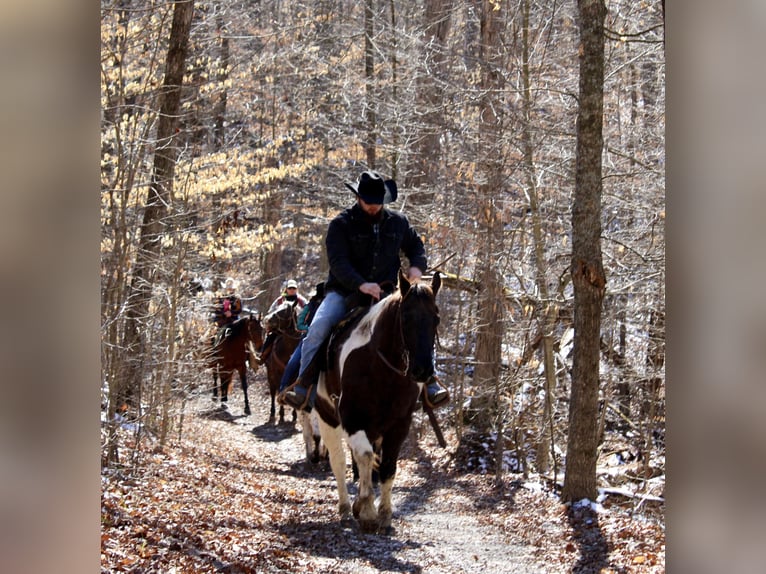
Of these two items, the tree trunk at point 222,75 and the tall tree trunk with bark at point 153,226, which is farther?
the tree trunk at point 222,75

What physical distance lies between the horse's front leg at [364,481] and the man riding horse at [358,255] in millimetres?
997

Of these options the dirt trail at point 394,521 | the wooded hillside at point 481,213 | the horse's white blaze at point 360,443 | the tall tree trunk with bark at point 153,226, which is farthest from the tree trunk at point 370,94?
the horse's white blaze at point 360,443

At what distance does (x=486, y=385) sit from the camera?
1489 centimetres

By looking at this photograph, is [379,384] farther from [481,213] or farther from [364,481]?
[481,213]

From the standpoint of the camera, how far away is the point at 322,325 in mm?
9297

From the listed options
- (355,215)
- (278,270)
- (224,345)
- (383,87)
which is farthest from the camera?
(278,270)

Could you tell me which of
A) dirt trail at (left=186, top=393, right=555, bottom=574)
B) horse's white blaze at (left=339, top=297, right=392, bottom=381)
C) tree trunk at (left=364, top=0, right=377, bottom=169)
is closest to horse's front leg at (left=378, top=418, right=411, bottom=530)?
dirt trail at (left=186, top=393, right=555, bottom=574)

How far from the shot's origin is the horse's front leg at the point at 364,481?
27.8ft

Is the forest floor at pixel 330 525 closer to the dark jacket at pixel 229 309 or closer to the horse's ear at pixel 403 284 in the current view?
the horse's ear at pixel 403 284

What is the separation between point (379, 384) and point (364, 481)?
1006mm

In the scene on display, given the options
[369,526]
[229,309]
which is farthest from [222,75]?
[369,526]
